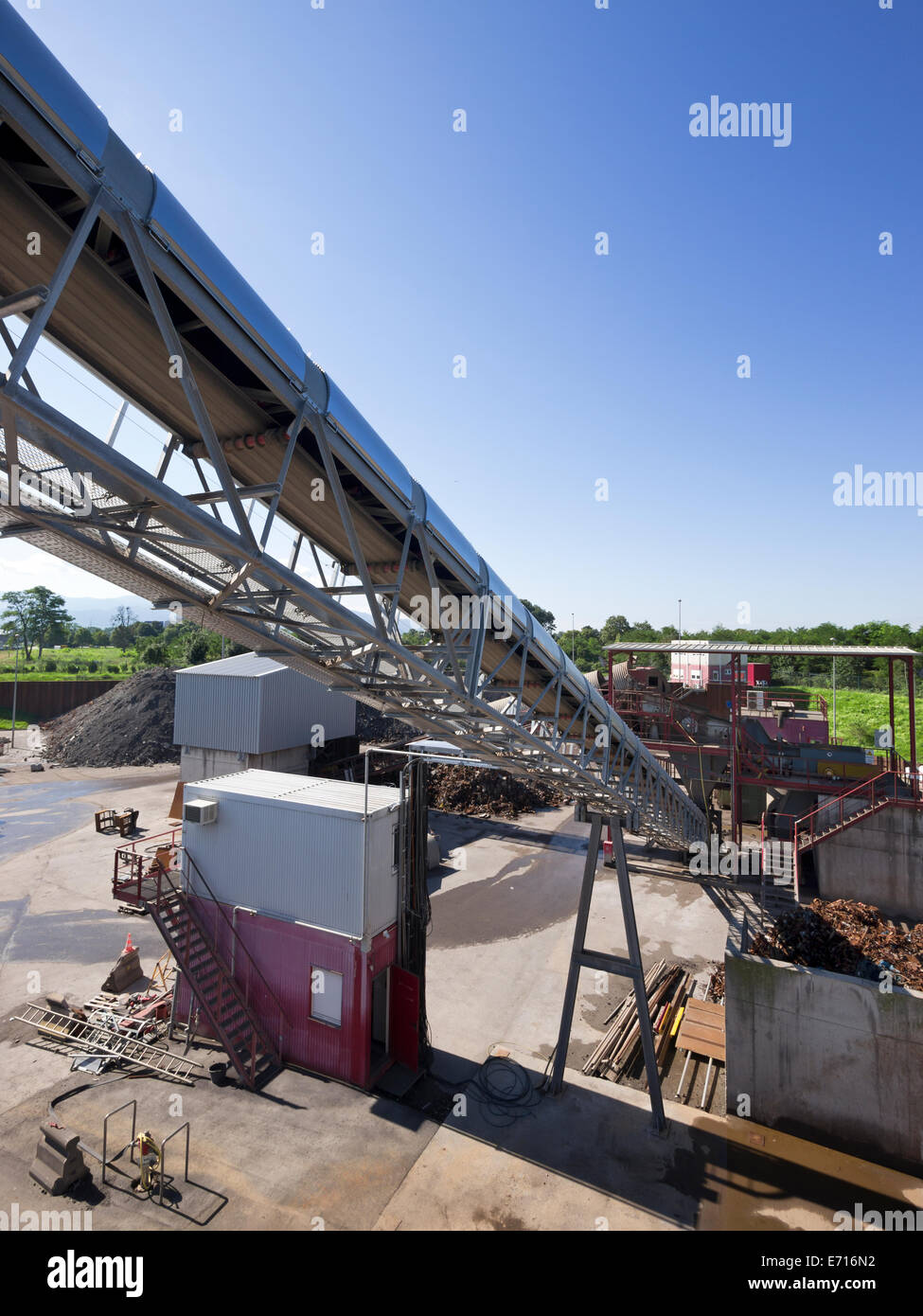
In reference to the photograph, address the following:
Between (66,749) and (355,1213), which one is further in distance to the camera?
(66,749)

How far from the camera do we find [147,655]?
62.2 meters

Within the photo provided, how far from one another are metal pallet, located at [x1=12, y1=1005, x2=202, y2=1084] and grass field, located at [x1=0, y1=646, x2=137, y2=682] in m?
51.5

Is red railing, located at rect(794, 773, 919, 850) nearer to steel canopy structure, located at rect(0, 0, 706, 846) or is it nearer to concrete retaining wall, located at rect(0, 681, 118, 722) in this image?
steel canopy structure, located at rect(0, 0, 706, 846)

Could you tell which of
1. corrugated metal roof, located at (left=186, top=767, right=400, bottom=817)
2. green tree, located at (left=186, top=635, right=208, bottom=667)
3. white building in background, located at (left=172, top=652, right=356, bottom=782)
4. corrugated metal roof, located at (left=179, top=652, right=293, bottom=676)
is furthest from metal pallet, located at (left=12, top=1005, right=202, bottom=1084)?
green tree, located at (left=186, top=635, right=208, bottom=667)

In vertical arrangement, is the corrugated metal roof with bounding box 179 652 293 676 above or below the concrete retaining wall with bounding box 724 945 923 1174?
above

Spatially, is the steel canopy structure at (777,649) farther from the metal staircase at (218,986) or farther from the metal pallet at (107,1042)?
the metal pallet at (107,1042)

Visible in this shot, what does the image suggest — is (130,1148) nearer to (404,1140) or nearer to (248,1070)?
(248,1070)

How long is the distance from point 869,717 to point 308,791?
164 feet

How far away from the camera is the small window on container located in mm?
10789

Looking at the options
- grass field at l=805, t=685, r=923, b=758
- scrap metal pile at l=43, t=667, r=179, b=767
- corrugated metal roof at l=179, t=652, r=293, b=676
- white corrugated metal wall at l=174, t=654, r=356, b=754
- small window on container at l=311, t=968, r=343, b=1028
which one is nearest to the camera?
small window on container at l=311, t=968, r=343, b=1028

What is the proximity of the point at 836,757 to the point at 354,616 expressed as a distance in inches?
886

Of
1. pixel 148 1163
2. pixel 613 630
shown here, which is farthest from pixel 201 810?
pixel 613 630

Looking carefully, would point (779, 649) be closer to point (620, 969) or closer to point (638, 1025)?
point (638, 1025)

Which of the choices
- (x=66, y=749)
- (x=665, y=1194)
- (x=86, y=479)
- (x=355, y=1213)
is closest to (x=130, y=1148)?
(x=355, y=1213)
